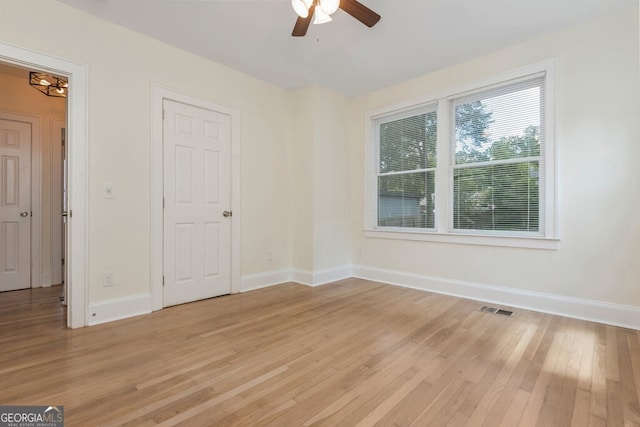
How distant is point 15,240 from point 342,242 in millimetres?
4154

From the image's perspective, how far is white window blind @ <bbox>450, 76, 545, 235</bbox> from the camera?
3127mm

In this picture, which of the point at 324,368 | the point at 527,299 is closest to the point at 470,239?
the point at 527,299

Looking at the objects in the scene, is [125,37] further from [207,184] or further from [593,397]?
[593,397]

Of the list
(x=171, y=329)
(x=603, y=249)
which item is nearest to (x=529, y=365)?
(x=603, y=249)

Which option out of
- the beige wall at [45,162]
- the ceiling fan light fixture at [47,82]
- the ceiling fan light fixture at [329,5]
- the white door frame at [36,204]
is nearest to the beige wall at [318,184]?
the ceiling fan light fixture at [329,5]

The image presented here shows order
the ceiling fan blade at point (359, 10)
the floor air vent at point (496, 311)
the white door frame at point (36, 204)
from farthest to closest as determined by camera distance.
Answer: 1. the white door frame at point (36, 204)
2. the floor air vent at point (496, 311)
3. the ceiling fan blade at point (359, 10)

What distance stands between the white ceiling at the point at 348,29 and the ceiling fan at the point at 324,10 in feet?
0.96

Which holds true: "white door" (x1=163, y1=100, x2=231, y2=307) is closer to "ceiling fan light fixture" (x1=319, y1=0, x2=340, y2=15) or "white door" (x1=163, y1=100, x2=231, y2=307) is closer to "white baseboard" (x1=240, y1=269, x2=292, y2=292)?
"white baseboard" (x1=240, y1=269, x2=292, y2=292)

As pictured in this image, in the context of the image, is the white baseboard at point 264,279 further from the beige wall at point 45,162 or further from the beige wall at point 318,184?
the beige wall at point 45,162

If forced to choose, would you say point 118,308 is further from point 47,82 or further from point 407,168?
point 407,168

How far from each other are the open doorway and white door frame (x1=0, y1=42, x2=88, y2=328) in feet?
4.37

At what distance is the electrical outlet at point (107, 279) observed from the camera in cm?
276

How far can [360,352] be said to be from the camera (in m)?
2.18

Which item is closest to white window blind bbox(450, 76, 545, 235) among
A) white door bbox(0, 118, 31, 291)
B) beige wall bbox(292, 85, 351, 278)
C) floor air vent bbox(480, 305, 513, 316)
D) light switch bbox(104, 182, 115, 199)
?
floor air vent bbox(480, 305, 513, 316)
